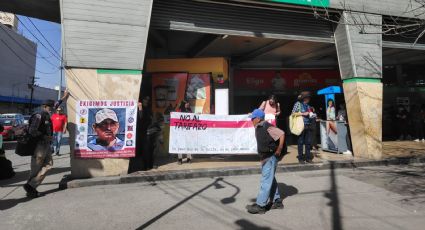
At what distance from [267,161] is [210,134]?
4301 millimetres

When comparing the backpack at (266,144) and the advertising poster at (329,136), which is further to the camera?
the advertising poster at (329,136)

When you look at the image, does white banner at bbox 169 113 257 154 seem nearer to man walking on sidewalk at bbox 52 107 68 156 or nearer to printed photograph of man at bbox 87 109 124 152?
printed photograph of man at bbox 87 109 124 152

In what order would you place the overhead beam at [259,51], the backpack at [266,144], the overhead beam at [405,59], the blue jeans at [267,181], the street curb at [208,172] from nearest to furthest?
1. the blue jeans at [267,181]
2. the backpack at [266,144]
3. the street curb at [208,172]
4. the overhead beam at [259,51]
5. the overhead beam at [405,59]

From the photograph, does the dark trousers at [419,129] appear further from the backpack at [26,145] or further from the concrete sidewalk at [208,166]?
the backpack at [26,145]

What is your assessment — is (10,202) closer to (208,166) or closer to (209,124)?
(208,166)

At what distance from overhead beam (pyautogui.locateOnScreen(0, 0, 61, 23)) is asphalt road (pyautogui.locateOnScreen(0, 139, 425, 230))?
172 inches

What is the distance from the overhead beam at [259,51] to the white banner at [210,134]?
13.1 feet

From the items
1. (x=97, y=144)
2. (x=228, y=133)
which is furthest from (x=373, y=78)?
(x=97, y=144)

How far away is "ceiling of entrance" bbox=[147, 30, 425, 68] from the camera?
12.3m

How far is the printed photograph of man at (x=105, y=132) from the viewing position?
8.30 meters

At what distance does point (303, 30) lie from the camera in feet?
36.0

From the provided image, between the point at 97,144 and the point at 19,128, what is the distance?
698 inches

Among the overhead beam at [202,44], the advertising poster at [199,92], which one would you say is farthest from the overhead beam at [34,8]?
the overhead beam at [202,44]

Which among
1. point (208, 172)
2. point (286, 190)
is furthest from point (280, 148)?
point (208, 172)
